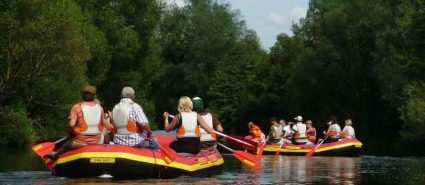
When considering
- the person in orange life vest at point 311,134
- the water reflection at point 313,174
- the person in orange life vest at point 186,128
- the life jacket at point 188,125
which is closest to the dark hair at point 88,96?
the person in orange life vest at point 186,128

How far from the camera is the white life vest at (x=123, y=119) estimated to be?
1583 cm

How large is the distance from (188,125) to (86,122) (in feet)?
8.18

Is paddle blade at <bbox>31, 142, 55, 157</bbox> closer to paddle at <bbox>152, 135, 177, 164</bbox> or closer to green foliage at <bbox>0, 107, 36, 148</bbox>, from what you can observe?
paddle at <bbox>152, 135, 177, 164</bbox>

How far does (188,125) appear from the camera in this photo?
17.3 m

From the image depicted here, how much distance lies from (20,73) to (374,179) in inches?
924

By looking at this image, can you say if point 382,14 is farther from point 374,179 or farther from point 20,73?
point 374,179

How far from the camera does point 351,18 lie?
58250 mm

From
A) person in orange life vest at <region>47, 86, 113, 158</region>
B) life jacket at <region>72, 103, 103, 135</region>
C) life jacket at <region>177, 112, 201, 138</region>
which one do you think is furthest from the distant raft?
life jacket at <region>72, 103, 103, 135</region>

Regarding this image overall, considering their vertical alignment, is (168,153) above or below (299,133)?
below

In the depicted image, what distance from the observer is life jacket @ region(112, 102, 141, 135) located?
1583cm

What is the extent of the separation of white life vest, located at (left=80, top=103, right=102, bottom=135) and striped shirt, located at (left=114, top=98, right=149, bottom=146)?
1.56 feet

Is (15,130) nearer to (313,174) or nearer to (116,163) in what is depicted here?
(313,174)

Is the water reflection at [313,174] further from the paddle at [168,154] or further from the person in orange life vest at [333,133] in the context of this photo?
the person in orange life vest at [333,133]

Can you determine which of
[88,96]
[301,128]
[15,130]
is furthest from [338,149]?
[88,96]
